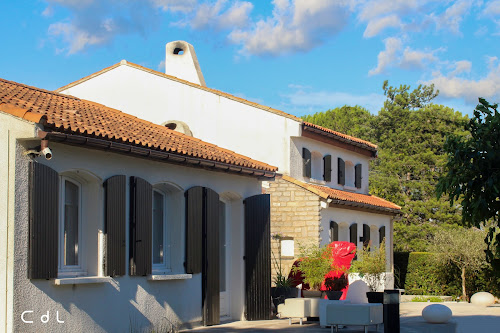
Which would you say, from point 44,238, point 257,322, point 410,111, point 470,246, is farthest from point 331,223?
point 410,111

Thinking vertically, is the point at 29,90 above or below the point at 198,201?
above

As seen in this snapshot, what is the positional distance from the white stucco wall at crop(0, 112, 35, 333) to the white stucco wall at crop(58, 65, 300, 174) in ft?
45.0

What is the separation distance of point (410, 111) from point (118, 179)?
37.0 m

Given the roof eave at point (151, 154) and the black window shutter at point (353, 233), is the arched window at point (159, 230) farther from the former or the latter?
the black window shutter at point (353, 233)

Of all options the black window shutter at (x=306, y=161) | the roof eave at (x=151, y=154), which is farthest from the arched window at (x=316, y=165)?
the roof eave at (x=151, y=154)

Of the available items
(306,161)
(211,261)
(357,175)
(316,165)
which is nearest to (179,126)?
(306,161)

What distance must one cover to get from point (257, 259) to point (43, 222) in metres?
7.26

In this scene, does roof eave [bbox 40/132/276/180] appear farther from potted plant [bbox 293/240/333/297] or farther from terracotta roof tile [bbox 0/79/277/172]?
potted plant [bbox 293/240/333/297]

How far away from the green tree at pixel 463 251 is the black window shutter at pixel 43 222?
2061cm

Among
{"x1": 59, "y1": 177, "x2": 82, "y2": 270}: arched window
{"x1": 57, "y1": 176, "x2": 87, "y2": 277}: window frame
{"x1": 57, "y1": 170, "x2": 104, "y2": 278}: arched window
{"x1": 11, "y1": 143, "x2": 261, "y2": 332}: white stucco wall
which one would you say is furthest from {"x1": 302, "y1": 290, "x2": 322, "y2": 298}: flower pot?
{"x1": 59, "y1": 177, "x2": 82, "y2": 270}: arched window

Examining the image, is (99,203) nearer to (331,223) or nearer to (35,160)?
(35,160)

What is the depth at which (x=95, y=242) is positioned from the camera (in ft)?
41.4

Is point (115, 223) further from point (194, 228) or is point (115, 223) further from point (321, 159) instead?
point (321, 159)

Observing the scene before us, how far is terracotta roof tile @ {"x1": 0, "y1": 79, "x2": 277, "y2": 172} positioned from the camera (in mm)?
11461
